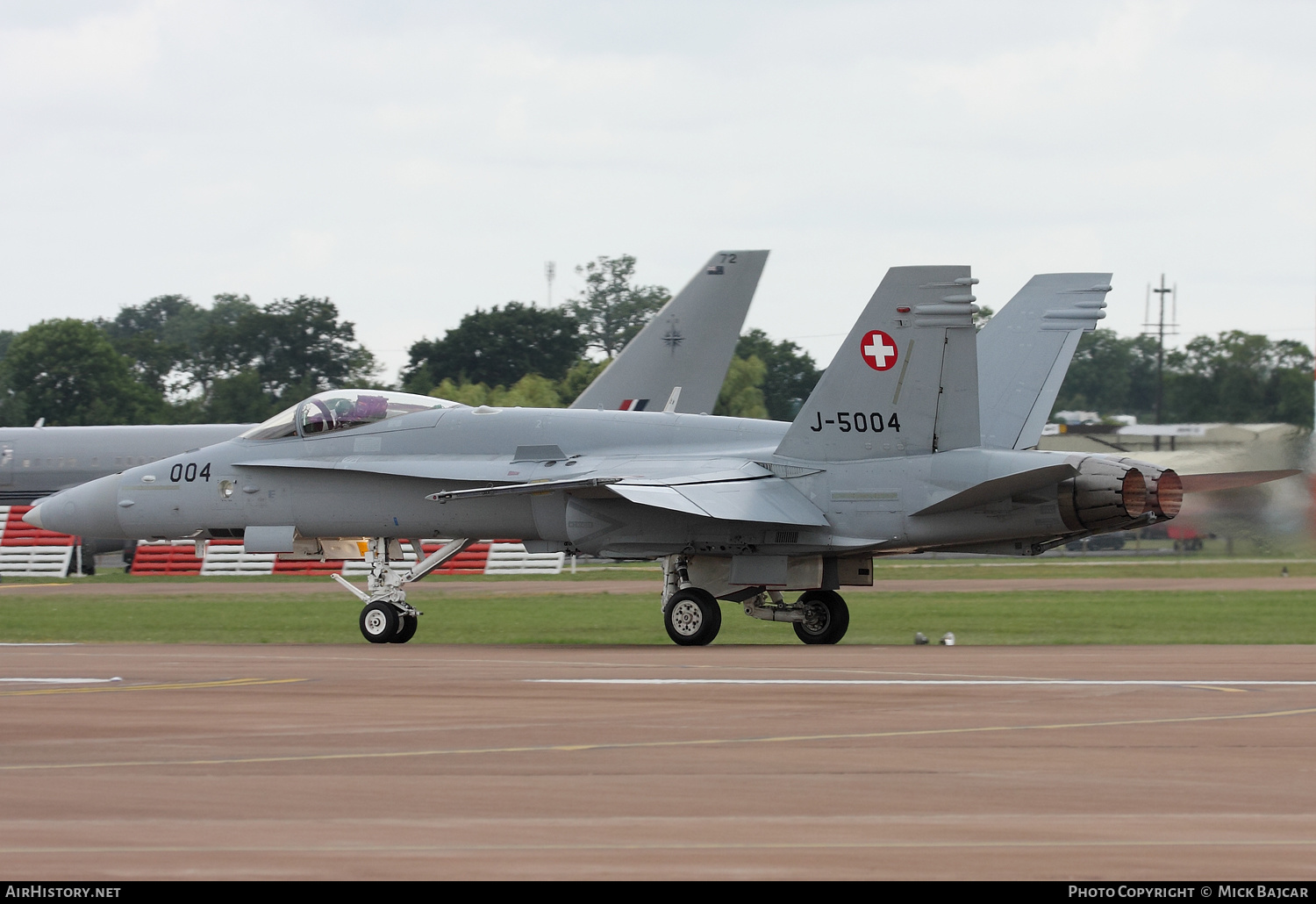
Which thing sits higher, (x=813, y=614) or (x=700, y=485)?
(x=700, y=485)

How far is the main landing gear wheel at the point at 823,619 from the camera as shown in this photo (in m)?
20.6

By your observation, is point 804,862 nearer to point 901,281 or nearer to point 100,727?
point 100,727

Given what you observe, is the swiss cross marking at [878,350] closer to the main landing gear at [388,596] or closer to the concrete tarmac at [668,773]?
the concrete tarmac at [668,773]

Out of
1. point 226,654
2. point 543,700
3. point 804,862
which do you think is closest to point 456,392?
point 226,654

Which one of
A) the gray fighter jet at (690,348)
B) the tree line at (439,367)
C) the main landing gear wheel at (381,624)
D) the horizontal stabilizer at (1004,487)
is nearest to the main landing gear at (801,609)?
the horizontal stabilizer at (1004,487)

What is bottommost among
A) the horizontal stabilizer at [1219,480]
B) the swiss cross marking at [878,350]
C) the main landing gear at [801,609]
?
the main landing gear at [801,609]

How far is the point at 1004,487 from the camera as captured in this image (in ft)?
59.0

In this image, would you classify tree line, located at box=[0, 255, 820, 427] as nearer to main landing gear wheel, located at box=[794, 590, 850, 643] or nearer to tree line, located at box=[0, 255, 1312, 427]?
tree line, located at box=[0, 255, 1312, 427]

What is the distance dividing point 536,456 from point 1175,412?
4524 centimetres

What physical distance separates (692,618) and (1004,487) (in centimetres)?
409

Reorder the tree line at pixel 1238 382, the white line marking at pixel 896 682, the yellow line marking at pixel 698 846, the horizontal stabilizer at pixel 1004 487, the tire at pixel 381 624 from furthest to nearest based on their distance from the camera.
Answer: the tree line at pixel 1238 382, the tire at pixel 381 624, the horizontal stabilizer at pixel 1004 487, the white line marking at pixel 896 682, the yellow line marking at pixel 698 846

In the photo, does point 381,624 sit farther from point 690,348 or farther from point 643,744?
point 643,744

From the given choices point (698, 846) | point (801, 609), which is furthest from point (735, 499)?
point (698, 846)

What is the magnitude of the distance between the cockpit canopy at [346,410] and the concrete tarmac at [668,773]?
702 centimetres
